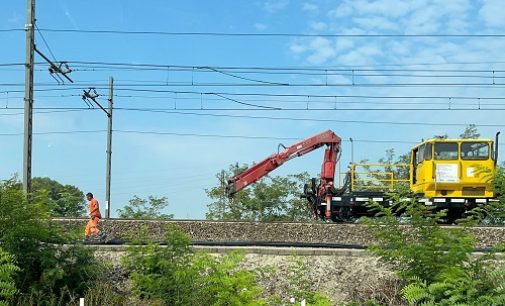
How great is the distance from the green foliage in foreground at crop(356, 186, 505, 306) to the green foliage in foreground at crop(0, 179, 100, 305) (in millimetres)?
4257

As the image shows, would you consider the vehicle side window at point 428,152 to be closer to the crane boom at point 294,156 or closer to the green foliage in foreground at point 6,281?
the crane boom at point 294,156

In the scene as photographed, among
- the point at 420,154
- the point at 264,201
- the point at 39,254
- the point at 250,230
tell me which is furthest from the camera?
the point at 264,201

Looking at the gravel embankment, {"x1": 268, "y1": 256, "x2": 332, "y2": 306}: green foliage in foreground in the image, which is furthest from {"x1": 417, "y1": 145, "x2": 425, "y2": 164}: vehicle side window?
{"x1": 268, "y1": 256, "x2": 332, "y2": 306}: green foliage in foreground

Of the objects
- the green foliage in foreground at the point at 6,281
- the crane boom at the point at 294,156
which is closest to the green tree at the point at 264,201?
the crane boom at the point at 294,156

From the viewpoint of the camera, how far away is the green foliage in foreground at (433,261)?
6.45m

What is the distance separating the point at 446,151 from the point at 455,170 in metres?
0.72

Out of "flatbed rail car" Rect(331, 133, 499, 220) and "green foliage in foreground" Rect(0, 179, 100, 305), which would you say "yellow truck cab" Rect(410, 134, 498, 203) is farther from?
"green foliage in foreground" Rect(0, 179, 100, 305)

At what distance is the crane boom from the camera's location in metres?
22.7

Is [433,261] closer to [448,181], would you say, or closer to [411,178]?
[448,181]

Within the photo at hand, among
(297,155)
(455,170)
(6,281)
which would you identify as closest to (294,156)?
(297,155)

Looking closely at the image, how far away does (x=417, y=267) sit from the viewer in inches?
293

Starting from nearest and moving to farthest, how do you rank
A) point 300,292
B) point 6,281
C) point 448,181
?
point 6,281 → point 300,292 → point 448,181

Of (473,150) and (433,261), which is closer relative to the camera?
(433,261)

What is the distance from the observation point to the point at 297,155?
23.3 metres
